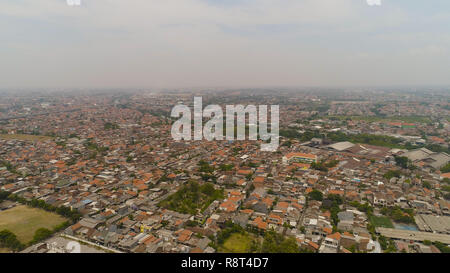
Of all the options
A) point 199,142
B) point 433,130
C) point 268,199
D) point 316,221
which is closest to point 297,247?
point 316,221

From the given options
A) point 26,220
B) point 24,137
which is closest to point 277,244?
point 26,220

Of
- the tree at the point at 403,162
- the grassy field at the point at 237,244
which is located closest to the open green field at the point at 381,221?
the grassy field at the point at 237,244

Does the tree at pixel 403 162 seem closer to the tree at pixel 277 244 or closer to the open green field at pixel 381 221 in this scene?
the open green field at pixel 381 221

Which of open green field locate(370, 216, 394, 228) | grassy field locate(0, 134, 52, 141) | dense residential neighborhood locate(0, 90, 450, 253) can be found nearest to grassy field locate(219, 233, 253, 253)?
dense residential neighborhood locate(0, 90, 450, 253)

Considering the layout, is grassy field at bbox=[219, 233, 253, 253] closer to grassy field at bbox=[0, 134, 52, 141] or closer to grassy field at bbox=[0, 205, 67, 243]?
grassy field at bbox=[0, 205, 67, 243]

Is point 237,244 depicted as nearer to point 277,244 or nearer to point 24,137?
point 277,244

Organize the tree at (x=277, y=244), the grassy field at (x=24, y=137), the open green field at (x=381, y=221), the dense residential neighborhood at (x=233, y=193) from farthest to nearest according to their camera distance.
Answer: the grassy field at (x=24, y=137), the open green field at (x=381, y=221), the dense residential neighborhood at (x=233, y=193), the tree at (x=277, y=244)
